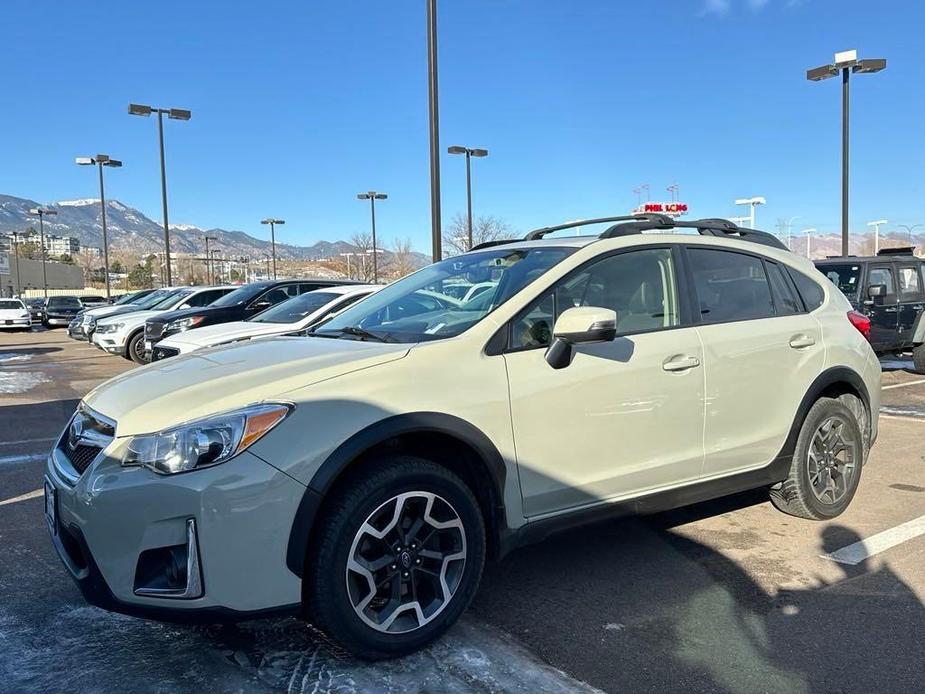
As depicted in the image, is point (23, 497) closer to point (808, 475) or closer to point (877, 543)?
point (808, 475)

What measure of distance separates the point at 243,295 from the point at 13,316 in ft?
74.8

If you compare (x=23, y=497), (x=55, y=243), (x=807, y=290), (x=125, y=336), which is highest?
(x=55, y=243)

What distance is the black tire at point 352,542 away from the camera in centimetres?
276

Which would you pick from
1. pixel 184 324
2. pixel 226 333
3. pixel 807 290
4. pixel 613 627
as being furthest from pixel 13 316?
pixel 613 627

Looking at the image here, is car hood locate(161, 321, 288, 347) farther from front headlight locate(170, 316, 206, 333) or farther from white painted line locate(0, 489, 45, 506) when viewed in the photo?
white painted line locate(0, 489, 45, 506)

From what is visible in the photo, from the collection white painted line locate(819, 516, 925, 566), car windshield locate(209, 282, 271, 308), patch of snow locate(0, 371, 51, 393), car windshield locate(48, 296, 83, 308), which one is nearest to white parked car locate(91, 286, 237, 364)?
patch of snow locate(0, 371, 51, 393)

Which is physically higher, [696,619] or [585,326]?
[585,326]

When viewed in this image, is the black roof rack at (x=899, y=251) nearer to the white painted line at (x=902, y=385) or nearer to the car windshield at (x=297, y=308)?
the white painted line at (x=902, y=385)

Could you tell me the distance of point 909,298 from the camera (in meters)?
11.6

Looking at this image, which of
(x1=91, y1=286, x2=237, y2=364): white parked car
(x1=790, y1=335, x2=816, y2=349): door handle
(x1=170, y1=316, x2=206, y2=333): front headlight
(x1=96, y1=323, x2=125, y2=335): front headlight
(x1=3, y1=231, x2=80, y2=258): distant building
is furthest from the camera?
(x1=3, y1=231, x2=80, y2=258): distant building

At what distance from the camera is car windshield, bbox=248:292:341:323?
30.5 ft

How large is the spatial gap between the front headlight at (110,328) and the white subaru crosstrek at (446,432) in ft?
39.5

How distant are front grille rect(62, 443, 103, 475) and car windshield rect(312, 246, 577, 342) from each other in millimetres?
1306

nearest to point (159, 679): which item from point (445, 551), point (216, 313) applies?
point (445, 551)
